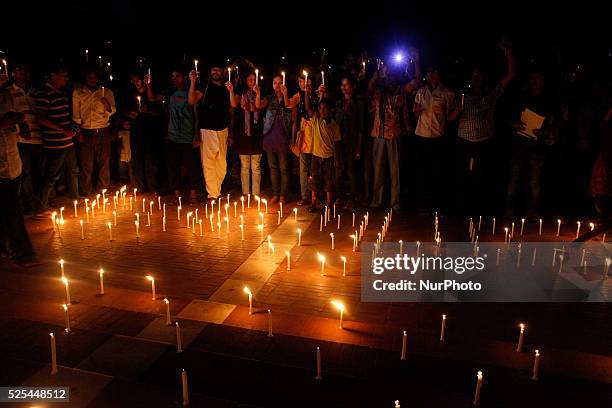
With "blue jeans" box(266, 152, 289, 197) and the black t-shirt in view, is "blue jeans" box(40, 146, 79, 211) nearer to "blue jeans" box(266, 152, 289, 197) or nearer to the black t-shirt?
the black t-shirt

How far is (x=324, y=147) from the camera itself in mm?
9297

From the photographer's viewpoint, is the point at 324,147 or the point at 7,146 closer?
the point at 7,146

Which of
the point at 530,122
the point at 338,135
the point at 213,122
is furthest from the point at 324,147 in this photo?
the point at 530,122

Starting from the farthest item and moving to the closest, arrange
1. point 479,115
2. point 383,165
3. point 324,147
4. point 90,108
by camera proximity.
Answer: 1. point 90,108
2. point 383,165
3. point 324,147
4. point 479,115

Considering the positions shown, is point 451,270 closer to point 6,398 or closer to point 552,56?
point 6,398

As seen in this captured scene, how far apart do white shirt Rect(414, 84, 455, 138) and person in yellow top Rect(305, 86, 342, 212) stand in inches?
60.4

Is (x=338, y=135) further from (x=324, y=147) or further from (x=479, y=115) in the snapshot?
(x=479, y=115)

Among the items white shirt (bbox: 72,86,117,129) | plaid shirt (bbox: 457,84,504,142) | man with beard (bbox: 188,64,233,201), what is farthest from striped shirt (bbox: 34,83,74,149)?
plaid shirt (bbox: 457,84,504,142)

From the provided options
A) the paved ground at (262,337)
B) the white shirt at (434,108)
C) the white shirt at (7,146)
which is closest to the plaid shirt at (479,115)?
the white shirt at (434,108)

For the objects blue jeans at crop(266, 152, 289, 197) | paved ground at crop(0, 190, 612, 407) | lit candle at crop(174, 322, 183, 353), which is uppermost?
blue jeans at crop(266, 152, 289, 197)

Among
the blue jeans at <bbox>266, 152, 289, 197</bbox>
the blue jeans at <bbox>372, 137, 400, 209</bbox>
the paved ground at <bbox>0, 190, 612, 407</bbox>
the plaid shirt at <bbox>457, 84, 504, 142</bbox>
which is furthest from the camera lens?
the blue jeans at <bbox>266, 152, 289, 197</bbox>

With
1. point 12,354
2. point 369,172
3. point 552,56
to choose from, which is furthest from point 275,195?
point 552,56

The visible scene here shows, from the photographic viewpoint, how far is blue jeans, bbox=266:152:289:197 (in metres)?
9.87

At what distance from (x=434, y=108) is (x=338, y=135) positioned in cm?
175
